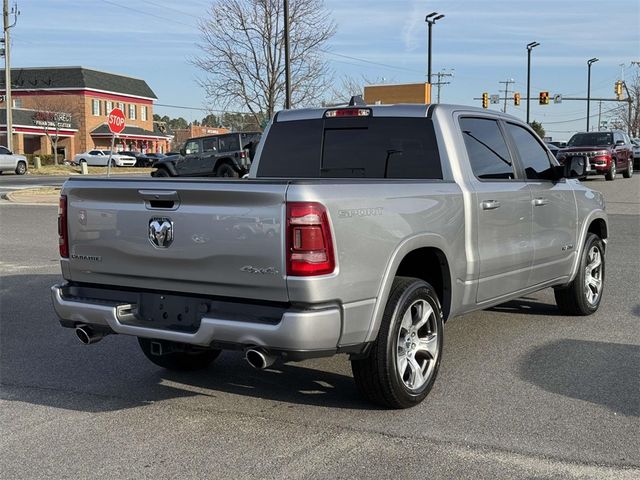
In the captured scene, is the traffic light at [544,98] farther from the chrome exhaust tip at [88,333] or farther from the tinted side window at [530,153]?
the chrome exhaust tip at [88,333]

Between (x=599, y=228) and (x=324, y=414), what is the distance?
14.2 ft

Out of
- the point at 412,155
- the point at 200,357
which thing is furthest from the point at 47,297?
the point at 412,155

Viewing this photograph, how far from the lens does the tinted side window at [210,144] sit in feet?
81.6

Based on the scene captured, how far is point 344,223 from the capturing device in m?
4.00

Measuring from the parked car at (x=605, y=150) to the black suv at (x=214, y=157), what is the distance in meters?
11.6

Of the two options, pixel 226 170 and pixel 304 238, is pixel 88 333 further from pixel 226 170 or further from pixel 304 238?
pixel 226 170

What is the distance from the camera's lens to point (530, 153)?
6.44 meters

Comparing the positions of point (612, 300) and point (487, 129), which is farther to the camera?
point (612, 300)

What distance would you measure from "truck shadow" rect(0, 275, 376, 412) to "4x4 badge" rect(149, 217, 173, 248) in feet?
3.95

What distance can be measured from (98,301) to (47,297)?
13.9 feet

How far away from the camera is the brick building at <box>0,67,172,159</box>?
217ft

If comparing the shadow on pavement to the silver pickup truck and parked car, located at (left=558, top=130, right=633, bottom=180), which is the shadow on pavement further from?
parked car, located at (left=558, top=130, right=633, bottom=180)

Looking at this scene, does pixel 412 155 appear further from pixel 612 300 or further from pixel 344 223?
pixel 612 300

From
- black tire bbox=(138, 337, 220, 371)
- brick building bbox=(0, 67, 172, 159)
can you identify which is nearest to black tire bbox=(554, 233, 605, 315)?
black tire bbox=(138, 337, 220, 371)
